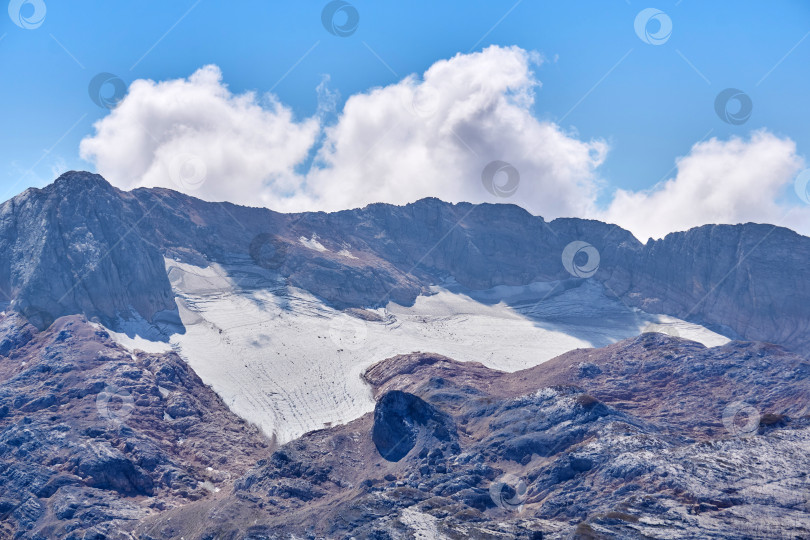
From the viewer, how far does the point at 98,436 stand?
13462cm

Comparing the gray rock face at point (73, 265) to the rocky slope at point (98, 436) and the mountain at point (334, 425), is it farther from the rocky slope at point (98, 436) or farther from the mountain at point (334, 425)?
the rocky slope at point (98, 436)

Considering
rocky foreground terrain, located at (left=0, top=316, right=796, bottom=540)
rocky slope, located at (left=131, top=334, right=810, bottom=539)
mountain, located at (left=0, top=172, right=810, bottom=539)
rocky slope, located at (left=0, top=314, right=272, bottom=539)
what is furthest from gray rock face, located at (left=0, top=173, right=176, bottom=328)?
rocky slope, located at (left=131, top=334, right=810, bottom=539)

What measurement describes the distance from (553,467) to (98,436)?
217 ft

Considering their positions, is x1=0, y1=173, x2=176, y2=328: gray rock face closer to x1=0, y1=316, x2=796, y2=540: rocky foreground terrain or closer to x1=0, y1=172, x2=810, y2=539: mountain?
x1=0, y1=172, x2=810, y2=539: mountain

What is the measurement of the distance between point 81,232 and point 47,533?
9141cm

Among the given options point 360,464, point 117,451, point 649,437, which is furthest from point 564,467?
point 117,451

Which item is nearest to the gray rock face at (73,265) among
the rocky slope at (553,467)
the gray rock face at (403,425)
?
the rocky slope at (553,467)

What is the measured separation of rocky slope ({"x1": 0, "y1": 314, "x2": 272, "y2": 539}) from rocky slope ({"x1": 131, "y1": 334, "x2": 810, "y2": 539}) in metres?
10.3

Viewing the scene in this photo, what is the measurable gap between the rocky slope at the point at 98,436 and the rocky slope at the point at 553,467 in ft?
33.9

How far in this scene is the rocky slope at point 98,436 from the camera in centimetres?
11819

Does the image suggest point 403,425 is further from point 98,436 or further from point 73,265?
point 73,265

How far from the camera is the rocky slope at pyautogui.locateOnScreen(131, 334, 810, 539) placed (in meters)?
99.8

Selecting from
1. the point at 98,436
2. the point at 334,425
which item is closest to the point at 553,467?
the point at 334,425

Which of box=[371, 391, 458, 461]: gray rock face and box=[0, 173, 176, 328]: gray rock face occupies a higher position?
box=[0, 173, 176, 328]: gray rock face
